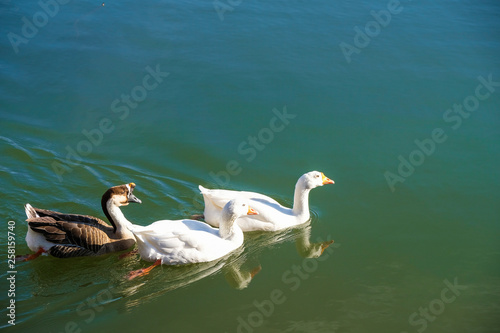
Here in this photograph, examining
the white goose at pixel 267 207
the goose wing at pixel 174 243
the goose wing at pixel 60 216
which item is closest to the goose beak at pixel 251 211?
→ the white goose at pixel 267 207

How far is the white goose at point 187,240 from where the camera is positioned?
898 centimetres

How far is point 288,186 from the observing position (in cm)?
1135

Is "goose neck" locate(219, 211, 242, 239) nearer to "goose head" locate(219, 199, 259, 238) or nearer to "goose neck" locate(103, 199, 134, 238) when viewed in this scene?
"goose head" locate(219, 199, 259, 238)

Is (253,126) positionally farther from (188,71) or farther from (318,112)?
(188,71)

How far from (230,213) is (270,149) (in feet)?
10.1

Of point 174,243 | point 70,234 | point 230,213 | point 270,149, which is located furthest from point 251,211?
point 70,234

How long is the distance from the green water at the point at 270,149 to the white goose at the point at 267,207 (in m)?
0.27

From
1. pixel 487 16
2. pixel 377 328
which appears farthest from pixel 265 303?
pixel 487 16

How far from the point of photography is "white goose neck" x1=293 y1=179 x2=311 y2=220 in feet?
33.6

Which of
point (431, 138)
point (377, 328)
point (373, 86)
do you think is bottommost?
point (377, 328)

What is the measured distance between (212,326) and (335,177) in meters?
4.58

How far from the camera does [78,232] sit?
9.09 metres

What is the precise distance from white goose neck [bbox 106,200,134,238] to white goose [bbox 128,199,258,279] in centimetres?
40

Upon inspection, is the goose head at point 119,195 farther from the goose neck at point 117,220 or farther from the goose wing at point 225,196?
the goose wing at point 225,196
